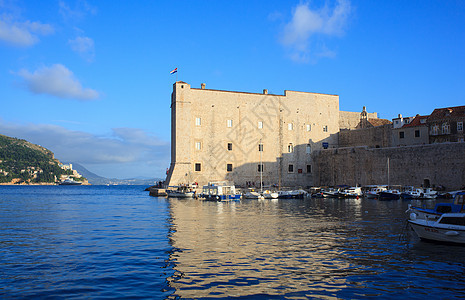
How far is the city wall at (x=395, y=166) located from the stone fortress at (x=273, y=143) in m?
0.12

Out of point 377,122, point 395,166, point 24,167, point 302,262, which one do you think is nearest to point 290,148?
point 395,166

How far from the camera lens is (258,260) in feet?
A: 34.0

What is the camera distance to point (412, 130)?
163 ft

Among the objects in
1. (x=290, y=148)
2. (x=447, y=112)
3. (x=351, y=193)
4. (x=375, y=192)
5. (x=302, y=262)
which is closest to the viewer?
(x=302, y=262)

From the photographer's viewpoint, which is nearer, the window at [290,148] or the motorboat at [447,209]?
the motorboat at [447,209]

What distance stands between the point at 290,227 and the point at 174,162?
3291 centimetres

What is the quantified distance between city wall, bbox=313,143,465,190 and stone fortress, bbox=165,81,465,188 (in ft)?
0.39

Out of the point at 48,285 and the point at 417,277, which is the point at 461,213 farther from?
the point at 48,285

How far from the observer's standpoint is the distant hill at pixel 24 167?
445 ft

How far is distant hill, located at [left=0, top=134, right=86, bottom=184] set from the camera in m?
136

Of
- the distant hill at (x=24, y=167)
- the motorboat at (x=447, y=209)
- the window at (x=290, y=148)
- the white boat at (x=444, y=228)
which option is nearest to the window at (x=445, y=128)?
the window at (x=290, y=148)

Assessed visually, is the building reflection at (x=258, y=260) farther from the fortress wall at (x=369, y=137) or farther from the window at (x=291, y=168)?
the fortress wall at (x=369, y=137)

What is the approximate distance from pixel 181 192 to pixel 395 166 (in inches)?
957

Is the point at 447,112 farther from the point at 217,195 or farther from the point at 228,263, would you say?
the point at 228,263
